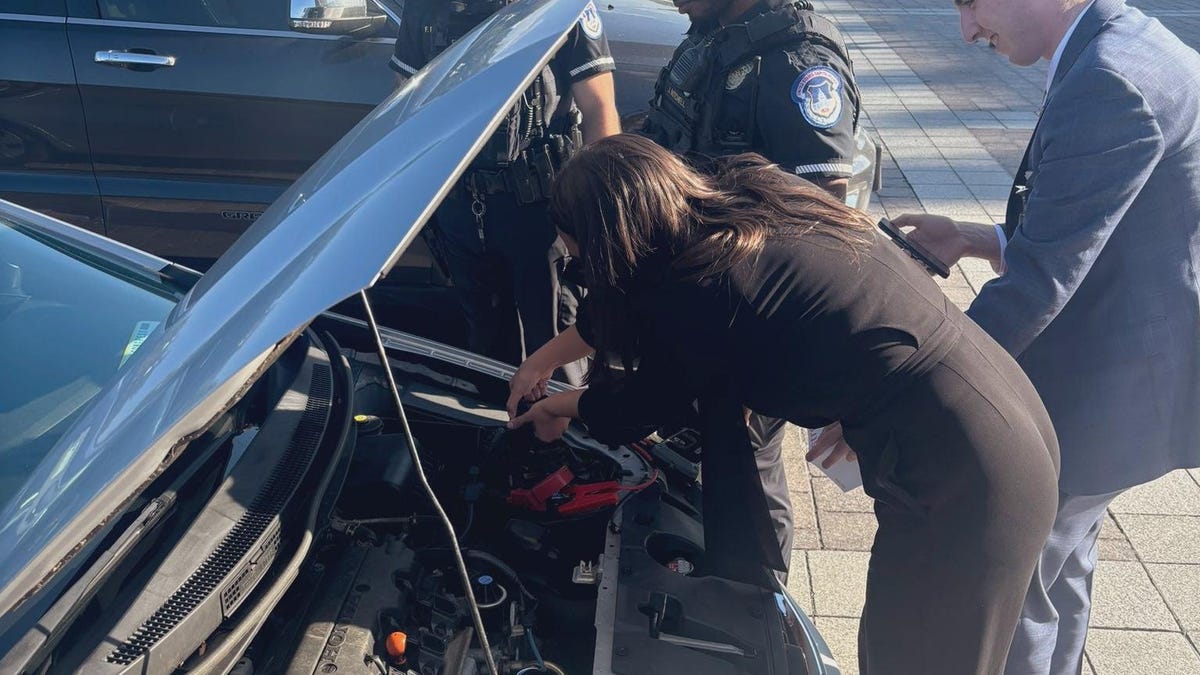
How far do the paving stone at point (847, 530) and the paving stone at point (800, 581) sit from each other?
0.11 m

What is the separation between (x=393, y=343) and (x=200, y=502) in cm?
111

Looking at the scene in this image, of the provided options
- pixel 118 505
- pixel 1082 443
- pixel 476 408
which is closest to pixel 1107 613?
pixel 1082 443

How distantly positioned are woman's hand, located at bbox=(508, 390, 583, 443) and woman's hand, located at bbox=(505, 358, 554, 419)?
5 centimetres

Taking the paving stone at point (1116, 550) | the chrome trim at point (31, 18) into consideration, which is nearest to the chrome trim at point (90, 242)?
the chrome trim at point (31, 18)

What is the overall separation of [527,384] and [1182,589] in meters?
2.14

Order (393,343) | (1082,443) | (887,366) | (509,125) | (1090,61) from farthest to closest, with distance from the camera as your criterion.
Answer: (509,125)
(393,343)
(1082,443)
(1090,61)
(887,366)

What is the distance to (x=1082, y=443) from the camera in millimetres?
2135

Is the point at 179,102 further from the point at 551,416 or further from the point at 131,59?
the point at 551,416

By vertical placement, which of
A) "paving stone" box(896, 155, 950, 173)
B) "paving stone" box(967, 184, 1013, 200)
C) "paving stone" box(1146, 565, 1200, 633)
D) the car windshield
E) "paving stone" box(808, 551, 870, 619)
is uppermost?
the car windshield

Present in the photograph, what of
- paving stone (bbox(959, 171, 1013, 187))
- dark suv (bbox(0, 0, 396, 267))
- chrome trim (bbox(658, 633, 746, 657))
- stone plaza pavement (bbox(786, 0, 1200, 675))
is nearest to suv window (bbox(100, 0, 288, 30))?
dark suv (bbox(0, 0, 396, 267))

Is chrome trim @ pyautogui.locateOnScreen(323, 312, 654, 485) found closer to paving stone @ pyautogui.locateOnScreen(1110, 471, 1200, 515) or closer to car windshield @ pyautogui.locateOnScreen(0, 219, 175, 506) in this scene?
car windshield @ pyautogui.locateOnScreen(0, 219, 175, 506)

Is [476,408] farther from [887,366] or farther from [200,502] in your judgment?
[887,366]

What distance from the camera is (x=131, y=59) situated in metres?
4.05

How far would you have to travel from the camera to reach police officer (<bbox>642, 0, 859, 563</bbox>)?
8.39ft
